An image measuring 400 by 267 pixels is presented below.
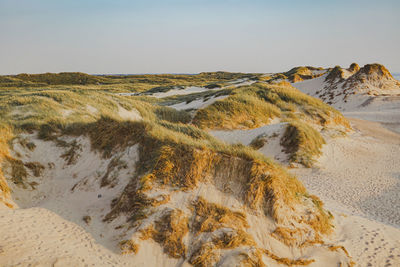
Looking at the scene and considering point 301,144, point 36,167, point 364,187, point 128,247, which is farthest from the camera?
point 301,144

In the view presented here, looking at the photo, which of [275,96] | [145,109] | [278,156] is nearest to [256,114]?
[275,96]

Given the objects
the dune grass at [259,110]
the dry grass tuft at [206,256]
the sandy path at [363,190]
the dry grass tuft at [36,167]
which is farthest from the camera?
the dune grass at [259,110]

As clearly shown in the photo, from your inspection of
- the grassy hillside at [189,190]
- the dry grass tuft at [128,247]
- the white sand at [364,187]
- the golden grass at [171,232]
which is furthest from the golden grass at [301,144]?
the dry grass tuft at [128,247]

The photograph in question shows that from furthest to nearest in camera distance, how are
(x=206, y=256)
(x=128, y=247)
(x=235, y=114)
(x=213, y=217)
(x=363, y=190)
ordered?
(x=235, y=114), (x=363, y=190), (x=213, y=217), (x=128, y=247), (x=206, y=256)

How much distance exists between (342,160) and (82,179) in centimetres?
1280

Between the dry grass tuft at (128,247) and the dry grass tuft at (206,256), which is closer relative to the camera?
the dry grass tuft at (206,256)

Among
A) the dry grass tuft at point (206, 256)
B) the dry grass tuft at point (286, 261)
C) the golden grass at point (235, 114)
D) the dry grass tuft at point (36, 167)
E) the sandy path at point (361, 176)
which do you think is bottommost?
the sandy path at point (361, 176)

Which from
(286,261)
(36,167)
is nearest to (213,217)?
(286,261)

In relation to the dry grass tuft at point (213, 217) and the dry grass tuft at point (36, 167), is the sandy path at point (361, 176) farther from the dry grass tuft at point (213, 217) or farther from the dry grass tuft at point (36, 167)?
the dry grass tuft at point (36, 167)

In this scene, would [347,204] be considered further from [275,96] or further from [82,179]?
[275,96]

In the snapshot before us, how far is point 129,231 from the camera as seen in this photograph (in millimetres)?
5672

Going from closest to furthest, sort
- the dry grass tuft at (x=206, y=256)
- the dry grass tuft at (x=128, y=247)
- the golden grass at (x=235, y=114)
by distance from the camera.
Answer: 1. the dry grass tuft at (x=206, y=256)
2. the dry grass tuft at (x=128, y=247)
3. the golden grass at (x=235, y=114)

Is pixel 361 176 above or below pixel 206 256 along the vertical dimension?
below

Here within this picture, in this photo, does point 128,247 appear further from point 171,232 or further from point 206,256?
point 206,256
